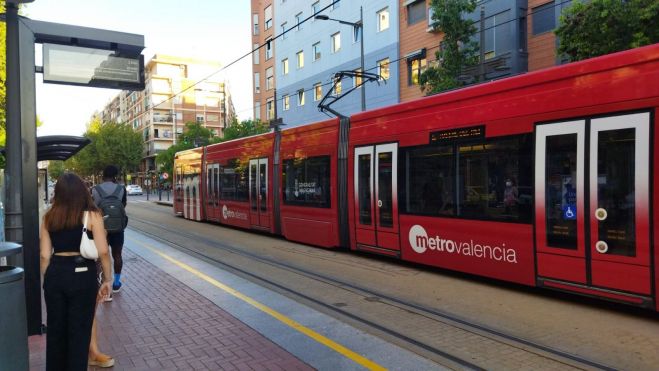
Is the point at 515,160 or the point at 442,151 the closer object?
the point at 515,160

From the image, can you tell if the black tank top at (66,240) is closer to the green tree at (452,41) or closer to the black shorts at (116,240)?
the black shorts at (116,240)

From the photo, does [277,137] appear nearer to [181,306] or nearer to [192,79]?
[181,306]

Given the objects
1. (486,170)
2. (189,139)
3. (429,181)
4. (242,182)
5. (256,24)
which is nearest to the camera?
(486,170)

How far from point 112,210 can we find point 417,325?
434cm

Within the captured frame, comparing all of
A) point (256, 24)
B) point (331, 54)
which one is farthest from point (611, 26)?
point (256, 24)

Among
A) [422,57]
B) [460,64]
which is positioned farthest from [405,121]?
[422,57]

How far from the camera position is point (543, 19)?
1980cm

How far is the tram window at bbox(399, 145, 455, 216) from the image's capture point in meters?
7.97

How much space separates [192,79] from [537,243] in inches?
3430

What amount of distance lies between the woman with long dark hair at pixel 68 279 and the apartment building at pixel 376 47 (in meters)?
9.86

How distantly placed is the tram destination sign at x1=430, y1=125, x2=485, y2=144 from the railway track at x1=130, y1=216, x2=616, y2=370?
2.67 m

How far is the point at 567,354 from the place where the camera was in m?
4.72

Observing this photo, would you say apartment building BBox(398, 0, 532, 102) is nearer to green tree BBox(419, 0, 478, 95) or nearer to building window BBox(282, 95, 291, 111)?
green tree BBox(419, 0, 478, 95)

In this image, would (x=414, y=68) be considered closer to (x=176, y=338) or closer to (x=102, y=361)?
(x=176, y=338)
